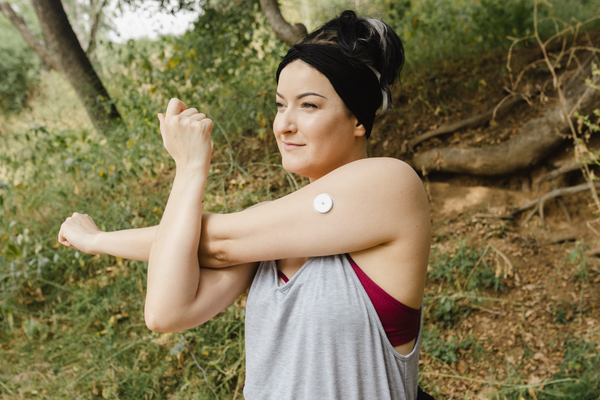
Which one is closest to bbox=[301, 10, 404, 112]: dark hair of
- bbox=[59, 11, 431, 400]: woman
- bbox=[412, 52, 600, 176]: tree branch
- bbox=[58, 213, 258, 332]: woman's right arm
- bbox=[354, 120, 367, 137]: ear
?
bbox=[59, 11, 431, 400]: woman

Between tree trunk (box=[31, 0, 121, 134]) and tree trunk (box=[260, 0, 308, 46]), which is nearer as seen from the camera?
tree trunk (box=[260, 0, 308, 46])

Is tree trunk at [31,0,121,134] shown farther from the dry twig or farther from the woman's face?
the dry twig

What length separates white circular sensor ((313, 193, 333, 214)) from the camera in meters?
1.06

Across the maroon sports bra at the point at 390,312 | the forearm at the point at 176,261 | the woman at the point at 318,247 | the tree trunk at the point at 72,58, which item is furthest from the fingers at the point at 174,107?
the tree trunk at the point at 72,58

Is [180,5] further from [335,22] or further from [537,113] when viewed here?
[537,113]

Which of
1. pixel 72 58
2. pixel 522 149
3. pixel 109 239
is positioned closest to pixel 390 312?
pixel 109 239

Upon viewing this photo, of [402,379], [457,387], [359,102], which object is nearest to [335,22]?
[359,102]

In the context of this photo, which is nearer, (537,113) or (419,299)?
(419,299)

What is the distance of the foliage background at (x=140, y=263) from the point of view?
9.53ft

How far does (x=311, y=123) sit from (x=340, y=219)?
0.29 meters

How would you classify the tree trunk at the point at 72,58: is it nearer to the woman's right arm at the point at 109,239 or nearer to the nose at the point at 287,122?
the woman's right arm at the point at 109,239

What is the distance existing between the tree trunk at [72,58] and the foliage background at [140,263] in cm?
31

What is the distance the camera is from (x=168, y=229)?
1096mm

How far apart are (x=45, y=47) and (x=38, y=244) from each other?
3.11m
